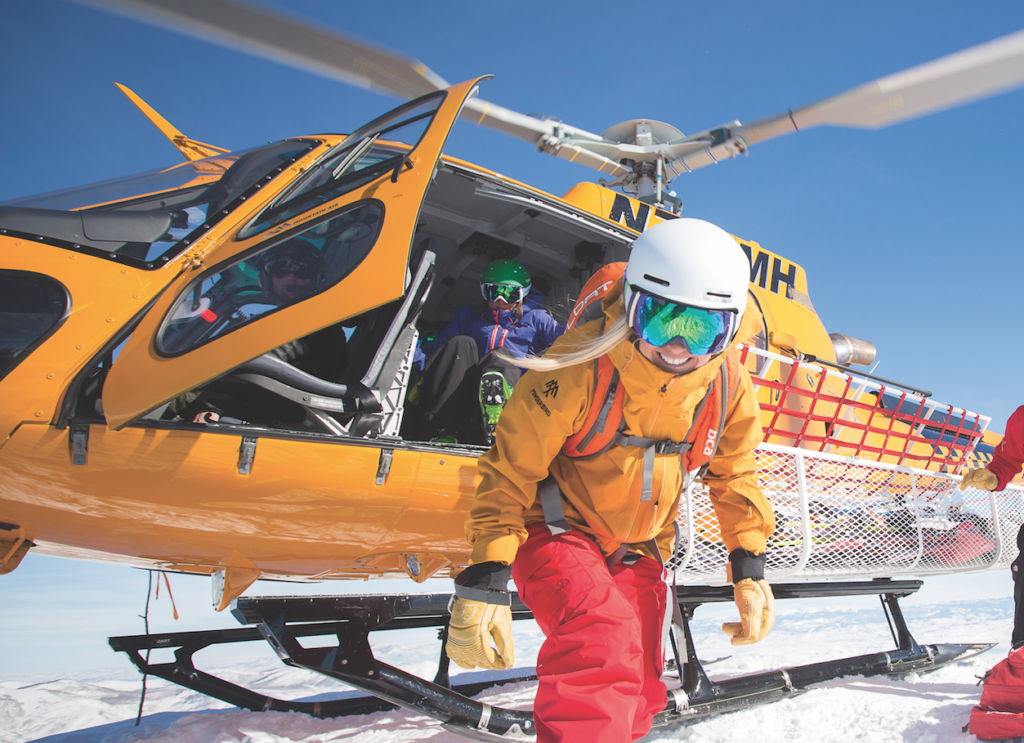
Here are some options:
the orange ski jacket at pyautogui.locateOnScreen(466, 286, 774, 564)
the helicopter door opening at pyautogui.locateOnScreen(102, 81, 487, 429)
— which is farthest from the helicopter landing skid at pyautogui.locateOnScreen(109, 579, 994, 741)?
the orange ski jacket at pyautogui.locateOnScreen(466, 286, 774, 564)

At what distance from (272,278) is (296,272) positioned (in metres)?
0.09

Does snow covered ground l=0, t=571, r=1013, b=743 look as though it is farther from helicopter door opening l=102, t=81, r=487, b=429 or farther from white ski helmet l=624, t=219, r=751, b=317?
white ski helmet l=624, t=219, r=751, b=317

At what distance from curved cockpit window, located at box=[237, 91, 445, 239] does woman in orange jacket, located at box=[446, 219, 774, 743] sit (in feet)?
4.12

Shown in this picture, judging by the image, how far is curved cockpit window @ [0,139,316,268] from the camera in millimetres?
2156

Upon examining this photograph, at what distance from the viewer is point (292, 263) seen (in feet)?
7.53

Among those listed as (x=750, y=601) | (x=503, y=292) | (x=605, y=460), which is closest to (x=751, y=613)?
(x=750, y=601)

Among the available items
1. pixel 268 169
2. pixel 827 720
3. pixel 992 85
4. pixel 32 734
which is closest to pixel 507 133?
pixel 268 169

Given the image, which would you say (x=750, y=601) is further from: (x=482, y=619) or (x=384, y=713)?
(x=384, y=713)

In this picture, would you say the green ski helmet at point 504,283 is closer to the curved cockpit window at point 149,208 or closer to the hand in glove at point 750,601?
the curved cockpit window at point 149,208

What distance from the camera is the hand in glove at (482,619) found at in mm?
1561

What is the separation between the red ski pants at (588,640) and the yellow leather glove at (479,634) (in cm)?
10

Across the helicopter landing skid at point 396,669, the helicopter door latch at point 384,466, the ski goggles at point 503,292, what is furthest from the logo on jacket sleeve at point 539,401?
the ski goggles at point 503,292

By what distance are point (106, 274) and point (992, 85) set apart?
3.67 m

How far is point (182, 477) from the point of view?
6.84 ft
